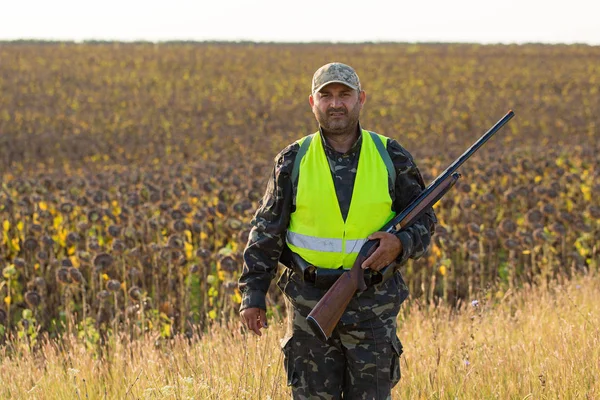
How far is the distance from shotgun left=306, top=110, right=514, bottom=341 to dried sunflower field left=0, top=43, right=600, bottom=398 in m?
2.20

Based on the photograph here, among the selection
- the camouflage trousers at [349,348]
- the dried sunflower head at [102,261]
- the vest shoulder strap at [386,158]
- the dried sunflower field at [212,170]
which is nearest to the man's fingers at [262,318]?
the camouflage trousers at [349,348]

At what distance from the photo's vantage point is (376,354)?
3.23m

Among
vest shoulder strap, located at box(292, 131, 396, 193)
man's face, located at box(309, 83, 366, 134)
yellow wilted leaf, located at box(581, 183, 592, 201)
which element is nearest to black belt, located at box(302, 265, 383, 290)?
vest shoulder strap, located at box(292, 131, 396, 193)

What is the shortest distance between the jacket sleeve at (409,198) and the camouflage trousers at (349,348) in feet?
0.68

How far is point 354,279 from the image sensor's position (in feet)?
10.1

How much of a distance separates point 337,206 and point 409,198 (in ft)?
1.20

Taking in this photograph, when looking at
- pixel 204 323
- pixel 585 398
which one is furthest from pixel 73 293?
pixel 585 398

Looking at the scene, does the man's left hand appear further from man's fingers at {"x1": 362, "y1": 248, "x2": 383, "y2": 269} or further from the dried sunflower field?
the dried sunflower field

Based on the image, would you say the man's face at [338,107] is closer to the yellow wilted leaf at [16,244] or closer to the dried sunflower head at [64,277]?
the dried sunflower head at [64,277]

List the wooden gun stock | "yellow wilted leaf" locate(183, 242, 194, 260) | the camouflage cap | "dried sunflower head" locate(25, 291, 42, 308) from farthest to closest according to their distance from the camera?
"yellow wilted leaf" locate(183, 242, 194, 260), "dried sunflower head" locate(25, 291, 42, 308), the camouflage cap, the wooden gun stock

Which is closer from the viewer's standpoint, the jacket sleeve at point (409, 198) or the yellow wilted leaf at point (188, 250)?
the jacket sleeve at point (409, 198)

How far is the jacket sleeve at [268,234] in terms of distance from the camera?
331 cm

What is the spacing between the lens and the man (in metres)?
3.21

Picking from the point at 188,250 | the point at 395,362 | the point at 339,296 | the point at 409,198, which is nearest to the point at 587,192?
the point at 188,250
